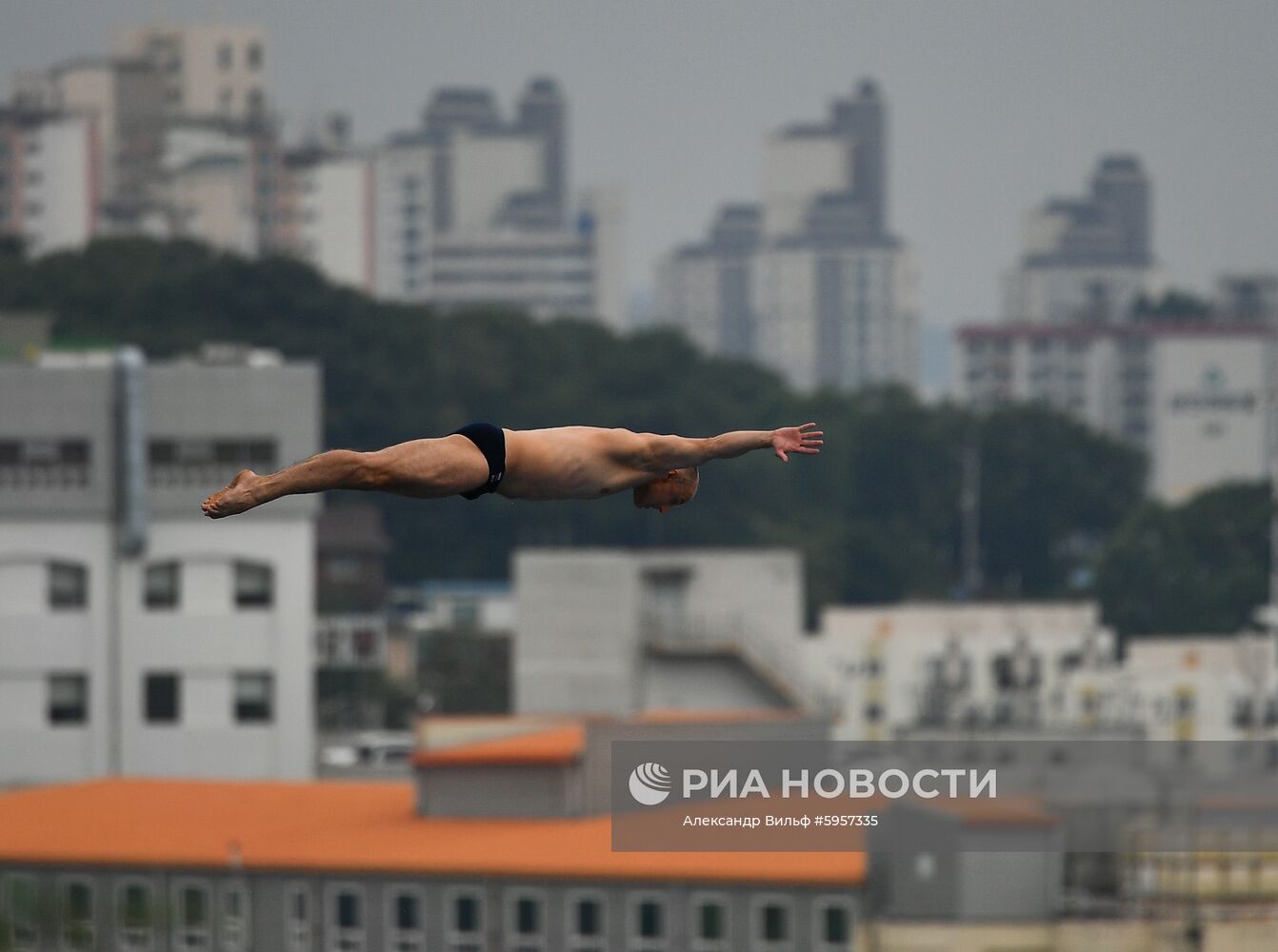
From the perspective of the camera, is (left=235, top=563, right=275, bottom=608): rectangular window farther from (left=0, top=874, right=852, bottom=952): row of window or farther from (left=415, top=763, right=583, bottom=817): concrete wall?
(left=0, top=874, right=852, bottom=952): row of window

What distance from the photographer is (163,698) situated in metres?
102

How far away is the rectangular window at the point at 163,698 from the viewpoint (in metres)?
102

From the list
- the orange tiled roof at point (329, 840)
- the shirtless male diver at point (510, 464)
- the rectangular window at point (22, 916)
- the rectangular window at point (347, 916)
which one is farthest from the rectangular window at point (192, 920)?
the shirtless male diver at point (510, 464)

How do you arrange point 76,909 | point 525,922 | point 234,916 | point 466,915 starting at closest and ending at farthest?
point 525,922 < point 466,915 < point 76,909 < point 234,916

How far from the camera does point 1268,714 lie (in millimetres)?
162750

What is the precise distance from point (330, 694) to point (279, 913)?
77.9m

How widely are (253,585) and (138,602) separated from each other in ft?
13.1

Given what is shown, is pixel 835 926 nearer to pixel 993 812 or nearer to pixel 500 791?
pixel 993 812

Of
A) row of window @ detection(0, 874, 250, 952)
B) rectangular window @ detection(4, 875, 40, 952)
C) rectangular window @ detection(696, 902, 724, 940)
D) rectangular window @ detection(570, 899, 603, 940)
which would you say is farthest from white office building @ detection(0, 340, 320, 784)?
rectangular window @ detection(696, 902, 724, 940)

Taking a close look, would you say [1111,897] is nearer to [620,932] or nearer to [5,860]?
[620,932]

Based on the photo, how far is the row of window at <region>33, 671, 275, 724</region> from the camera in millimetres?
101125
